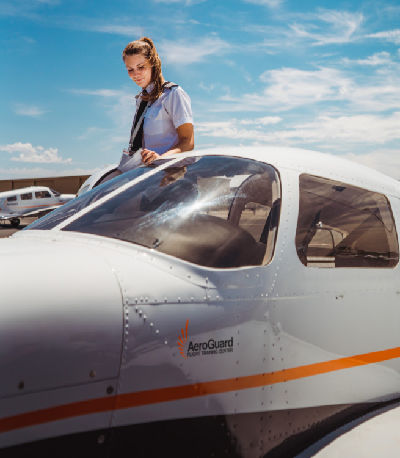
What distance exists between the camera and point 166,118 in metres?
3.76

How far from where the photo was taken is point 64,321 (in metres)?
1.71

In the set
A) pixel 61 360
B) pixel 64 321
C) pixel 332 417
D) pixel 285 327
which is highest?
pixel 64 321

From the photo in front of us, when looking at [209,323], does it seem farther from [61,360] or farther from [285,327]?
[61,360]

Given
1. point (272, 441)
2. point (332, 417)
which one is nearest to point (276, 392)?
point (272, 441)

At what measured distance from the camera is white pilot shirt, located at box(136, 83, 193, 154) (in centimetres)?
368

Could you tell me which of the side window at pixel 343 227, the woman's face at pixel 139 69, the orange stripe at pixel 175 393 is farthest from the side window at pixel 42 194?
the orange stripe at pixel 175 393

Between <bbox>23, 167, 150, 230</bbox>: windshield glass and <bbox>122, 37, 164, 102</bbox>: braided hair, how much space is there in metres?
1.01

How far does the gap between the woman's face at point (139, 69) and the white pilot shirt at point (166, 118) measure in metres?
0.07

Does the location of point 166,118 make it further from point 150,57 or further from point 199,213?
point 199,213

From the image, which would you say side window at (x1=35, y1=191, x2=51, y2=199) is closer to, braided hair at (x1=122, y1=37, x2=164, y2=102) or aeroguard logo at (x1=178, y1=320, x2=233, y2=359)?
braided hair at (x1=122, y1=37, x2=164, y2=102)

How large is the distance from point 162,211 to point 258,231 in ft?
2.36

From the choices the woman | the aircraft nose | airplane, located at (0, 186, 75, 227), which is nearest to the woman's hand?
the woman

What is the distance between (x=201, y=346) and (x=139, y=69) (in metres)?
2.47

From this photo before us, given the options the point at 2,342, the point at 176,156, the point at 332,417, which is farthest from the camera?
the point at 176,156
